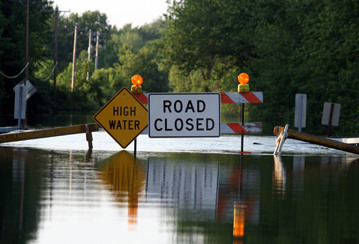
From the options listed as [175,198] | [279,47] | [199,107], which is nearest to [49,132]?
[199,107]

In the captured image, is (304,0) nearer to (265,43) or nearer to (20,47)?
(265,43)

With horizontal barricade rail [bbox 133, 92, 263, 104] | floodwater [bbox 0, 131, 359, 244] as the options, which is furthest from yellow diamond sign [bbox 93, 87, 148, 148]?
horizontal barricade rail [bbox 133, 92, 263, 104]

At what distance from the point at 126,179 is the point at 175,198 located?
1846 mm

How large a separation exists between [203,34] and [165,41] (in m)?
9.46

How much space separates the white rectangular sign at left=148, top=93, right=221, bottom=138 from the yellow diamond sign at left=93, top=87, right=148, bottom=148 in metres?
0.34

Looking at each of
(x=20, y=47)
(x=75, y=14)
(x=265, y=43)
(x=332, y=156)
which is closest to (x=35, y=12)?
(x=20, y=47)

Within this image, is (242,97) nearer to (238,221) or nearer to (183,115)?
(183,115)

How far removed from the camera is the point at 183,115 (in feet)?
43.1

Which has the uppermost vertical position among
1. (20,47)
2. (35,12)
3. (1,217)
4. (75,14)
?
(75,14)

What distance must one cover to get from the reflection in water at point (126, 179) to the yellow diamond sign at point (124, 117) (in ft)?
1.74

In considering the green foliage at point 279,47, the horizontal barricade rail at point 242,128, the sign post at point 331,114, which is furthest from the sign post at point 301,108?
the horizontal barricade rail at point 242,128

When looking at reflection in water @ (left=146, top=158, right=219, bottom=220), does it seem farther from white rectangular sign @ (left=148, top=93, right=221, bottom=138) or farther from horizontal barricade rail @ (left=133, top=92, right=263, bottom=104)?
horizontal barricade rail @ (left=133, top=92, right=263, bottom=104)

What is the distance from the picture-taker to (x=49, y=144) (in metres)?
16.0

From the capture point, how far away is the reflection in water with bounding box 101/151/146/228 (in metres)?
7.48
